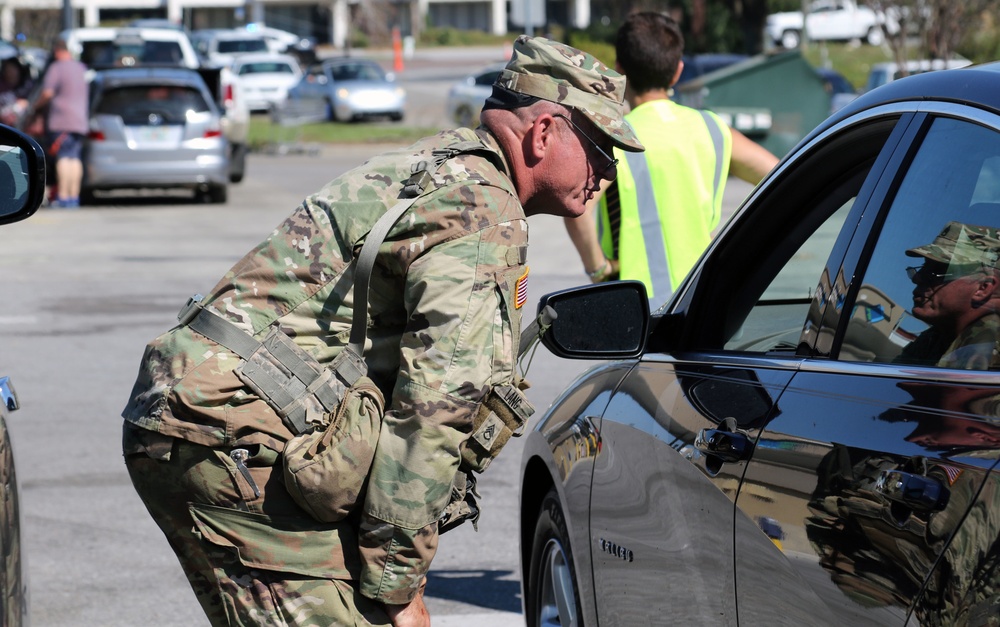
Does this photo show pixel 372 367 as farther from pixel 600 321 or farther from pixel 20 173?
pixel 20 173

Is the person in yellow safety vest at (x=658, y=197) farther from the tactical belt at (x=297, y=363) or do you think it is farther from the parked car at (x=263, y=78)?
the parked car at (x=263, y=78)

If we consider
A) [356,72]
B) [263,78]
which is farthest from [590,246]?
[263,78]

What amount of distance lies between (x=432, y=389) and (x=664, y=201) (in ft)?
7.59

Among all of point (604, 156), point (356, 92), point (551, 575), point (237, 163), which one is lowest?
point (356, 92)

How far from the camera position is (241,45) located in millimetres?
48219

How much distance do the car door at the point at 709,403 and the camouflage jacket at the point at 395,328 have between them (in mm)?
418

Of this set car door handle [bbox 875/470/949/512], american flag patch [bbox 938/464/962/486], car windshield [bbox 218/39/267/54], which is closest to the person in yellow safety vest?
car door handle [bbox 875/470/949/512]

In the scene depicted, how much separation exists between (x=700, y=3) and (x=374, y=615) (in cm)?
4948

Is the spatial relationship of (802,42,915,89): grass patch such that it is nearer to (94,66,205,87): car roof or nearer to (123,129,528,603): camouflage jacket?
(94,66,205,87): car roof

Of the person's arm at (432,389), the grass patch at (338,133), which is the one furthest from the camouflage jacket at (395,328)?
the grass patch at (338,133)

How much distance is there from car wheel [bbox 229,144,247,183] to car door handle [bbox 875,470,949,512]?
19.4 meters

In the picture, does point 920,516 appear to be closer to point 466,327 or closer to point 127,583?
point 466,327

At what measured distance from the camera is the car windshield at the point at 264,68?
41.6 metres

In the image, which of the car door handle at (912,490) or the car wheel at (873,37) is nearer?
the car door handle at (912,490)
